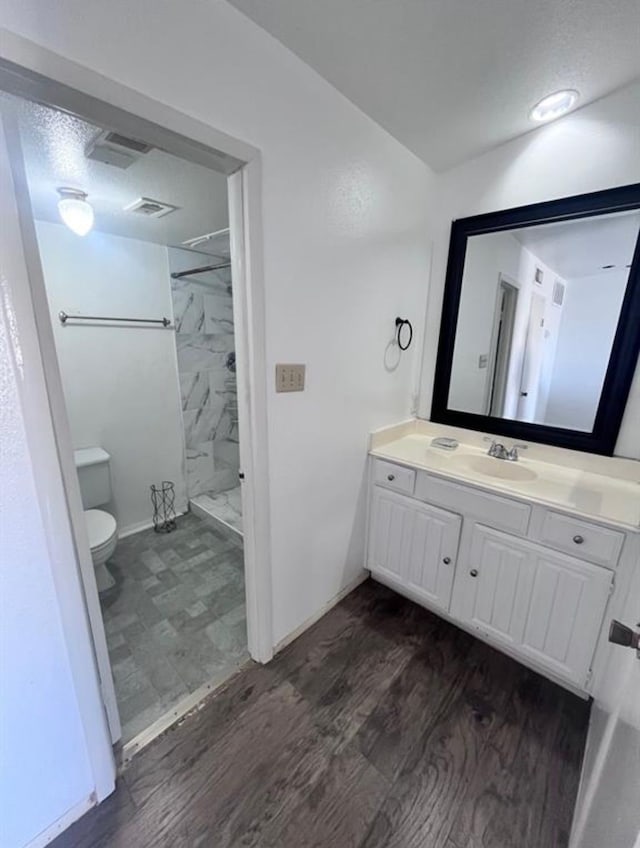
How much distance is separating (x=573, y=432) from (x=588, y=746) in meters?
1.23

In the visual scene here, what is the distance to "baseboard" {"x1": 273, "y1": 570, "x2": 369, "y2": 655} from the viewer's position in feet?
5.67

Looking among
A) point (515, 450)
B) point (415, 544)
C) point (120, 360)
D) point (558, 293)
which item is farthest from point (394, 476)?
point (120, 360)

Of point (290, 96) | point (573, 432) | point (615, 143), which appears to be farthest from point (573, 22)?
point (573, 432)

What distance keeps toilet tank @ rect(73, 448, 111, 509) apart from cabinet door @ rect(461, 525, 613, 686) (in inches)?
88.0

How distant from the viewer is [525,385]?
1.88m

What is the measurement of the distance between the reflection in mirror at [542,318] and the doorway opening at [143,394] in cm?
137

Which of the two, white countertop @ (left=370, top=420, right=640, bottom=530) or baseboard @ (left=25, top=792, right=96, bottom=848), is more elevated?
white countertop @ (left=370, top=420, right=640, bottom=530)

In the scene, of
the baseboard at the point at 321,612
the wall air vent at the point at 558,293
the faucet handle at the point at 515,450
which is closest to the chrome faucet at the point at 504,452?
the faucet handle at the point at 515,450

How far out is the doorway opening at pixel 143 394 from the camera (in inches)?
53.4

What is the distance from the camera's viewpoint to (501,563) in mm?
1562

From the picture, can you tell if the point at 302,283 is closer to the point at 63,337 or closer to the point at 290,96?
the point at 290,96

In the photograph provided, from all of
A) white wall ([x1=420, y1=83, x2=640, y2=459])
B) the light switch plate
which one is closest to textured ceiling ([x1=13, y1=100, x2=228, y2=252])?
the light switch plate

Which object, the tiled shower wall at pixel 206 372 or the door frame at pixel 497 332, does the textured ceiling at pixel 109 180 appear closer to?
the tiled shower wall at pixel 206 372

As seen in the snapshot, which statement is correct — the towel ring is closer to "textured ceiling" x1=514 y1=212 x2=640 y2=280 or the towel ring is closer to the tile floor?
"textured ceiling" x1=514 y1=212 x2=640 y2=280
